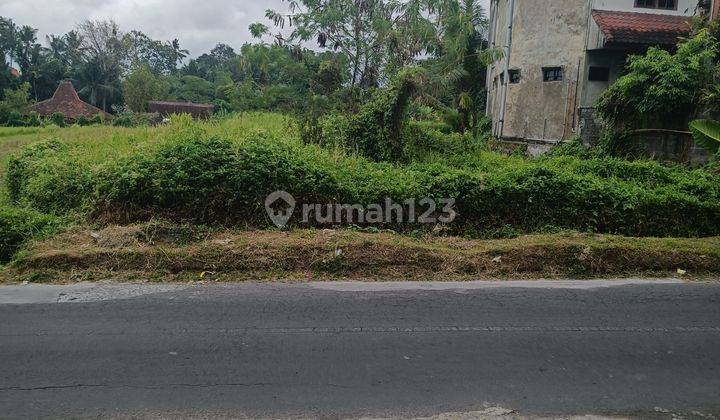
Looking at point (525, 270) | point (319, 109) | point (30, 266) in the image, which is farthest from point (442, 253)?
point (319, 109)

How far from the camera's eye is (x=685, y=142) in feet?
40.7

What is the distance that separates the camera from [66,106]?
40.3 metres

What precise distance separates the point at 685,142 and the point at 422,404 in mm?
12072

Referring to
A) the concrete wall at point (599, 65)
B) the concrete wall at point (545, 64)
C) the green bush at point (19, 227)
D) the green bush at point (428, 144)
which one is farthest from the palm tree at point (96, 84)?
the green bush at point (19, 227)

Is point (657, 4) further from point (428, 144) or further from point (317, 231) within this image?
point (317, 231)

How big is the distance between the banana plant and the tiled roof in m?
7.97

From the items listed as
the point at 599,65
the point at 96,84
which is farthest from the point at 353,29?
the point at 96,84

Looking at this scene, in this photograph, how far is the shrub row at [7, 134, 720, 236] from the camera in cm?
777

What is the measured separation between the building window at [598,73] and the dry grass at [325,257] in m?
10.7

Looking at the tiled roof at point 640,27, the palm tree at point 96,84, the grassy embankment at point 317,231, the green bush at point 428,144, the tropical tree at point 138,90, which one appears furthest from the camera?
the palm tree at point 96,84

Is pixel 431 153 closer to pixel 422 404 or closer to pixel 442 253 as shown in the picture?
pixel 442 253

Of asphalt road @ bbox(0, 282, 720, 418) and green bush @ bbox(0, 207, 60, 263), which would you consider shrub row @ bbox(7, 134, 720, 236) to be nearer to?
green bush @ bbox(0, 207, 60, 263)

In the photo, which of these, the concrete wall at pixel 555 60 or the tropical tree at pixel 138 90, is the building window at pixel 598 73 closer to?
the concrete wall at pixel 555 60

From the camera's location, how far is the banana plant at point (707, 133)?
26.3 ft
